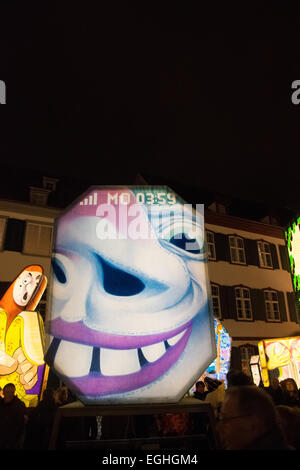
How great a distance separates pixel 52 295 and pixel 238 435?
5.81 feet

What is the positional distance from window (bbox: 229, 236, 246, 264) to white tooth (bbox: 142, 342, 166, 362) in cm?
1806

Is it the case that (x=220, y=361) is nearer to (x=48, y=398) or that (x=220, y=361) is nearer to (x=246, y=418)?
(x=48, y=398)

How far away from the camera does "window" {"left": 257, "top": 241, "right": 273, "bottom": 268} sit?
21.6 metres

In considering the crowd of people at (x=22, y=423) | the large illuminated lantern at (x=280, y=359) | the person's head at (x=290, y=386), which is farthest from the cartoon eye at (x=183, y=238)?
the large illuminated lantern at (x=280, y=359)

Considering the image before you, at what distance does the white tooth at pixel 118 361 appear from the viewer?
293 cm

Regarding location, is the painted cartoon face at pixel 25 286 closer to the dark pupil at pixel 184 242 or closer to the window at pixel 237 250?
the dark pupil at pixel 184 242

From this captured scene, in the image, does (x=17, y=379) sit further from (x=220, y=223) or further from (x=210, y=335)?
(x=220, y=223)

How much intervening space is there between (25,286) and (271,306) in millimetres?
15005

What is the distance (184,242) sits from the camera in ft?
11.0

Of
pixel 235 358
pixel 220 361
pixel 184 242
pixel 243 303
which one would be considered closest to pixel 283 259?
pixel 243 303

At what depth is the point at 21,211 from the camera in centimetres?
1638

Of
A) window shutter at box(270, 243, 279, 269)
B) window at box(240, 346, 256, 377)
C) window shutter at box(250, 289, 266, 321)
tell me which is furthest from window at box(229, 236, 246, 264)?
window at box(240, 346, 256, 377)

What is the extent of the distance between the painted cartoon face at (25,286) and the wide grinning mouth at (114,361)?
26.2 ft

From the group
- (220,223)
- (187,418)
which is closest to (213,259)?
(220,223)
